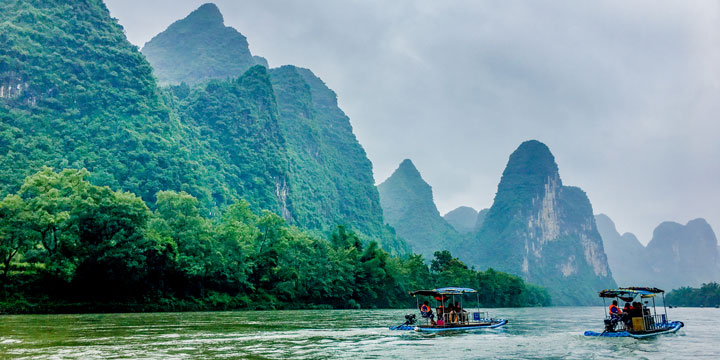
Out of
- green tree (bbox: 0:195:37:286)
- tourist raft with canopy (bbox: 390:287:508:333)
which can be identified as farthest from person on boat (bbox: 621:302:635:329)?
green tree (bbox: 0:195:37:286)

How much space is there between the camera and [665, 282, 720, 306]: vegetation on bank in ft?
417

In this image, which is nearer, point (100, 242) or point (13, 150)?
point (100, 242)

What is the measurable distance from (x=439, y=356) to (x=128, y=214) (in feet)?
111

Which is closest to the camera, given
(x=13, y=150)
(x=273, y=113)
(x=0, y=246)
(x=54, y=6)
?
(x=0, y=246)

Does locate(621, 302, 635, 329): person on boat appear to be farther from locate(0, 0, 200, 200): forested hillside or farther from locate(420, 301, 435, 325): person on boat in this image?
locate(0, 0, 200, 200): forested hillside

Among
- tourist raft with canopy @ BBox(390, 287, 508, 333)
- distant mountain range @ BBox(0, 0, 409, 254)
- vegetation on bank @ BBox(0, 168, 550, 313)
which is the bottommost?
tourist raft with canopy @ BBox(390, 287, 508, 333)

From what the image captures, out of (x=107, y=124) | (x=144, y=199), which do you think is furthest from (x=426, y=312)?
(x=107, y=124)

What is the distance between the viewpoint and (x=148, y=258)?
47750 mm

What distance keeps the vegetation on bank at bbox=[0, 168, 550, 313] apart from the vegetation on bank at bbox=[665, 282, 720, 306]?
91.9 meters

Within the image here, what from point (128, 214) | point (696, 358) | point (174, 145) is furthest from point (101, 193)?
point (174, 145)

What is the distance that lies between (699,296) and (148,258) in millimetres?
134536

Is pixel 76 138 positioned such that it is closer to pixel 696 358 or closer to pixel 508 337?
pixel 508 337

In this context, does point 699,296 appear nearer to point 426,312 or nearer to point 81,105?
point 426,312

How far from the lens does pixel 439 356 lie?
19359 millimetres
